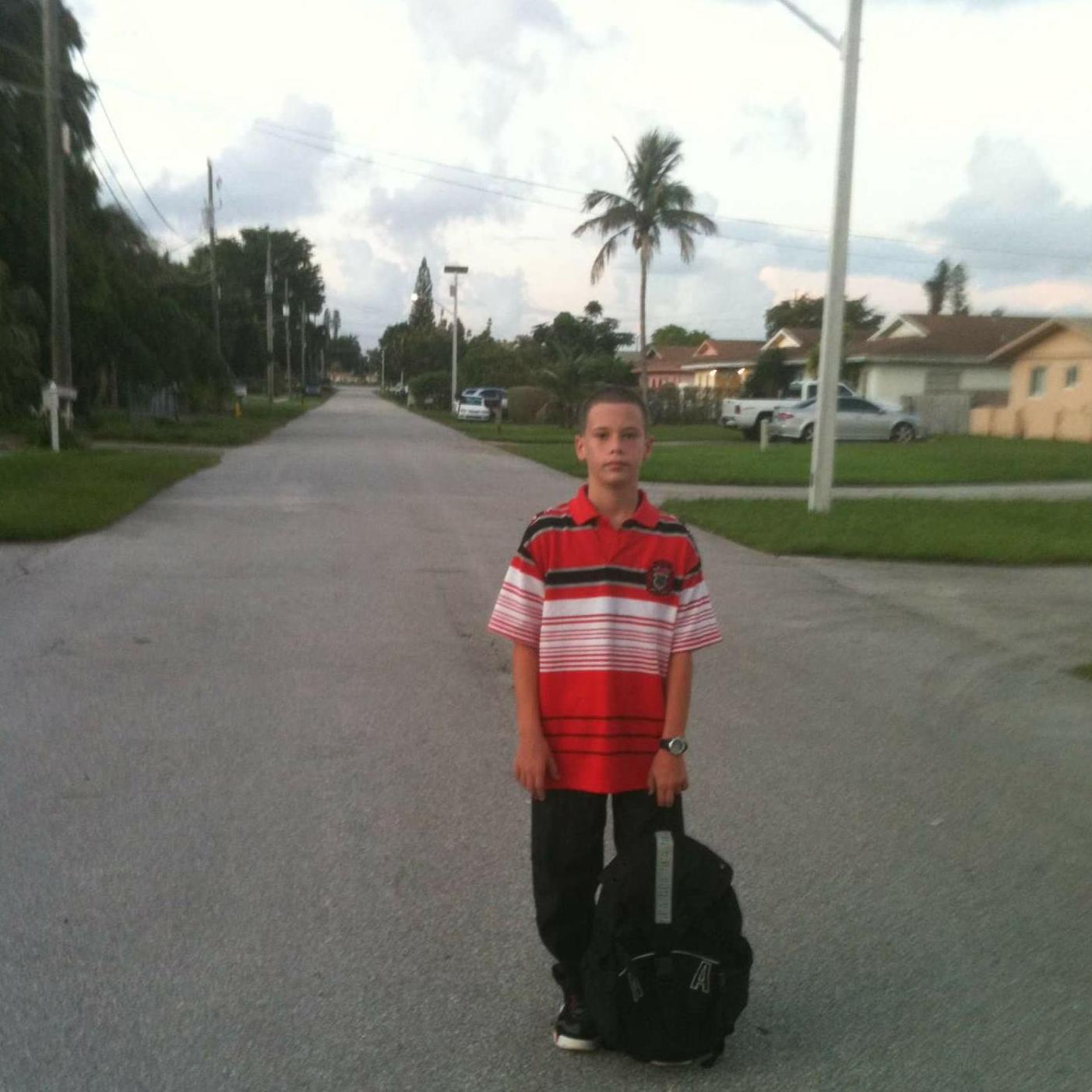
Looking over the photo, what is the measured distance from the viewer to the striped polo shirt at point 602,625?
3537 millimetres

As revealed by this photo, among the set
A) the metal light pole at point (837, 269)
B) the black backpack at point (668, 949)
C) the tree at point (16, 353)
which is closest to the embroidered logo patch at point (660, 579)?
the black backpack at point (668, 949)

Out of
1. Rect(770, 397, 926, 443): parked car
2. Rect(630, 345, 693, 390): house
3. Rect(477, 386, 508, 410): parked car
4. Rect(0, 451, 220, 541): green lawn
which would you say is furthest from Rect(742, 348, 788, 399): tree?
Rect(0, 451, 220, 541): green lawn

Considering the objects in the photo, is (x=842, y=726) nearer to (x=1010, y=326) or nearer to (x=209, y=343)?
(x=209, y=343)

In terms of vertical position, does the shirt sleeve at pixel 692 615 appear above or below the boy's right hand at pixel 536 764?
above

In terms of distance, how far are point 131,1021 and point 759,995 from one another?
1.80 meters

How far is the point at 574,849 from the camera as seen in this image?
3.65m

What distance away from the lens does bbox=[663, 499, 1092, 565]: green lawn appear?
14539 mm

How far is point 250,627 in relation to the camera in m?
9.85

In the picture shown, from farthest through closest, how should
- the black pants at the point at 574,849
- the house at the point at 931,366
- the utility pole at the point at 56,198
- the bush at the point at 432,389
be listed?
the bush at the point at 432,389 → the house at the point at 931,366 → the utility pole at the point at 56,198 → the black pants at the point at 574,849

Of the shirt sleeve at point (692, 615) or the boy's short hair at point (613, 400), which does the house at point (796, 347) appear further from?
the shirt sleeve at point (692, 615)

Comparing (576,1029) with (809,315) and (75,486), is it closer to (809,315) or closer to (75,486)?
(75,486)

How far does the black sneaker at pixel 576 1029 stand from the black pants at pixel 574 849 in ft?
0.18

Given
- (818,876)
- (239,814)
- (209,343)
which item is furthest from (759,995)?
(209,343)

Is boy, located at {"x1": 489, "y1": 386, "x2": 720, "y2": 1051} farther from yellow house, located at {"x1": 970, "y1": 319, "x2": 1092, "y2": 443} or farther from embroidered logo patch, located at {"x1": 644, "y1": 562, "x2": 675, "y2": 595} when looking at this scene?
yellow house, located at {"x1": 970, "y1": 319, "x2": 1092, "y2": 443}
